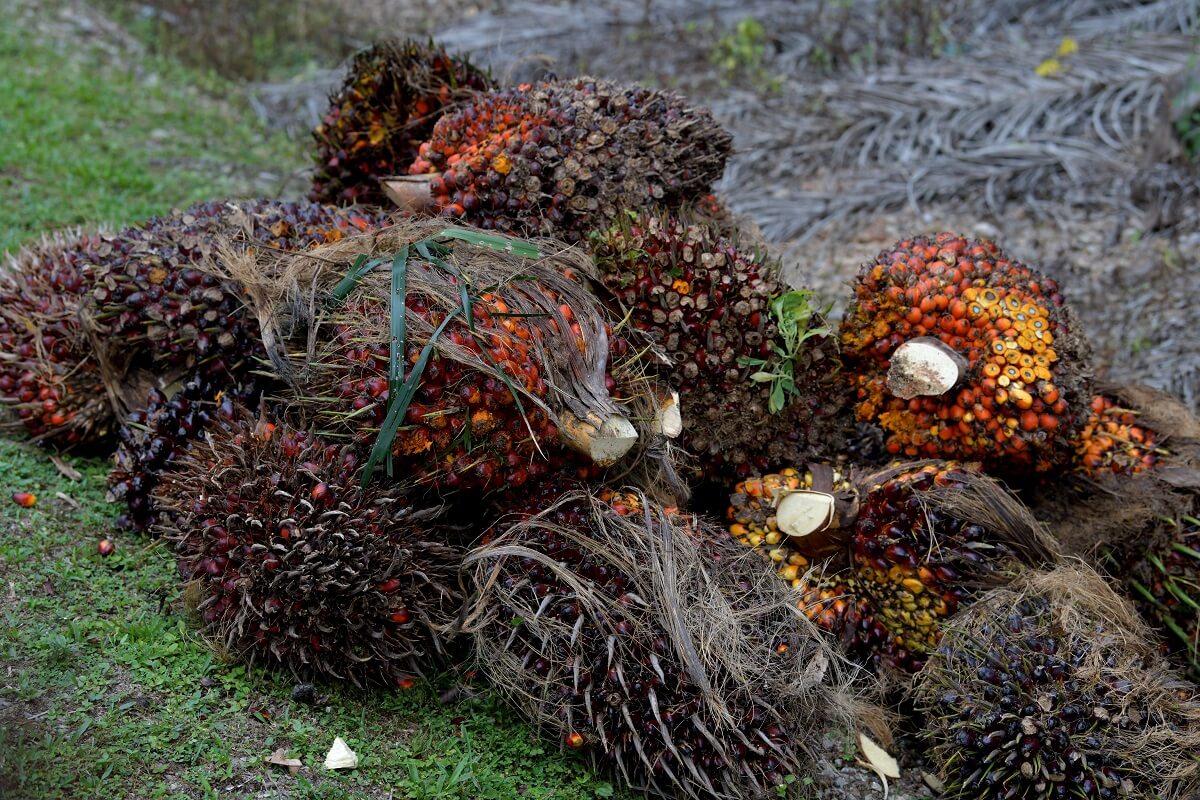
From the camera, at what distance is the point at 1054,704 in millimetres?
2656

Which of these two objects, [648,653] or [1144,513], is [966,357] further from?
[648,653]

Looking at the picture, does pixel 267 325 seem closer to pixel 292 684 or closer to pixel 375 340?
pixel 375 340

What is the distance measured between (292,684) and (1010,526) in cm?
214

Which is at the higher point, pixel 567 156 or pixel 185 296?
pixel 567 156

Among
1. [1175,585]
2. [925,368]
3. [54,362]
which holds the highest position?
[925,368]

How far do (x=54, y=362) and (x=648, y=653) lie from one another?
7.36 ft

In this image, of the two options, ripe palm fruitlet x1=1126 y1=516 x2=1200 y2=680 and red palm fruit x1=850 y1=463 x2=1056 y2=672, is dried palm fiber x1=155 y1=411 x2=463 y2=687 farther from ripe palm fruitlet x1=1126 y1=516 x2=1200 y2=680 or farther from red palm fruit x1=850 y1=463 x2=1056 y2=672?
ripe palm fruitlet x1=1126 y1=516 x2=1200 y2=680

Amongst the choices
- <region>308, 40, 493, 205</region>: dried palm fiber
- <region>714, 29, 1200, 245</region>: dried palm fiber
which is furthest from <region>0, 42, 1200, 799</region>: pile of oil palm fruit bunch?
<region>714, 29, 1200, 245</region>: dried palm fiber

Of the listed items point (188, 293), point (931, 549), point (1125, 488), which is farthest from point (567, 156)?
point (1125, 488)

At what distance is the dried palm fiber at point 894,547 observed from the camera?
3.01m

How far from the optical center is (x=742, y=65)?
7.58 meters

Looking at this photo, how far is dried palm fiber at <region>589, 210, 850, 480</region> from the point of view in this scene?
314 cm

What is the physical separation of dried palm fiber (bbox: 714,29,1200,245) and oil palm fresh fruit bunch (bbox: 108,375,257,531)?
11.4 ft

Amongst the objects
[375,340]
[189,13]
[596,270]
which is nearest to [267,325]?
[375,340]
